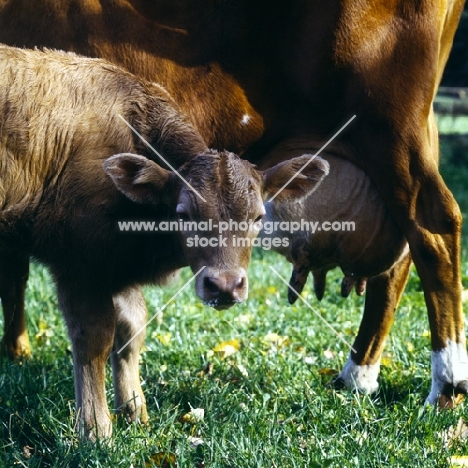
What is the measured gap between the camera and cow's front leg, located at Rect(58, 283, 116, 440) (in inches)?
175

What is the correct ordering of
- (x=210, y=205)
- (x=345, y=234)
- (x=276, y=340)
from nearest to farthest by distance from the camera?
(x=210, y=205), (x=345, y=234), (x=276, y=340)

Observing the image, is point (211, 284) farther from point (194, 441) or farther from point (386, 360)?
point (386, 360)

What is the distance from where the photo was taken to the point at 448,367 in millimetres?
5016

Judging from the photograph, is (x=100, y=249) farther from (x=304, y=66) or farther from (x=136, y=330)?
(x=304, y=66)

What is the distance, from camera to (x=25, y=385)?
4.94m

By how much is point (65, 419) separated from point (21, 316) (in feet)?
5.14

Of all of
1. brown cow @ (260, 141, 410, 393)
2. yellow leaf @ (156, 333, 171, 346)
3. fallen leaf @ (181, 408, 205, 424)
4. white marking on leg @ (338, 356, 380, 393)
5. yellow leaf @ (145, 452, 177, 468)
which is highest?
brown cow @ (260, 141, 410, 393)

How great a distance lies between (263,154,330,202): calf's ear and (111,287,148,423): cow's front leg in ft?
3.05

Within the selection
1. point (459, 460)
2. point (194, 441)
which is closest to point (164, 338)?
point (194, 441)

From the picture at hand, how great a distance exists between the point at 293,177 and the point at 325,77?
0.97m

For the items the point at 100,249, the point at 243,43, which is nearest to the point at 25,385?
the point at 100,249

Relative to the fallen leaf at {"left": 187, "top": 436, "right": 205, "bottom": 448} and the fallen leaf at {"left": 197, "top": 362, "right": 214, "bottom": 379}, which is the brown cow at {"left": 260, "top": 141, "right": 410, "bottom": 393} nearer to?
the fallen leaf at {"left": 197, "top": 362, "right": 214, "bottom": 379}

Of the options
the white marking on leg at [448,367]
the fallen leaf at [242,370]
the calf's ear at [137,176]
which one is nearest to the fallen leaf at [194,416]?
the fallen leaf at [242,370]

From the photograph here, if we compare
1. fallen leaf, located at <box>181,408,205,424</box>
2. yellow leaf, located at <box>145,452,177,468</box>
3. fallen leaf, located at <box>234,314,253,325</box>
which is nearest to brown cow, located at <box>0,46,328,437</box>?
fallen leaf, located at <box>181,408,205,424</box>
